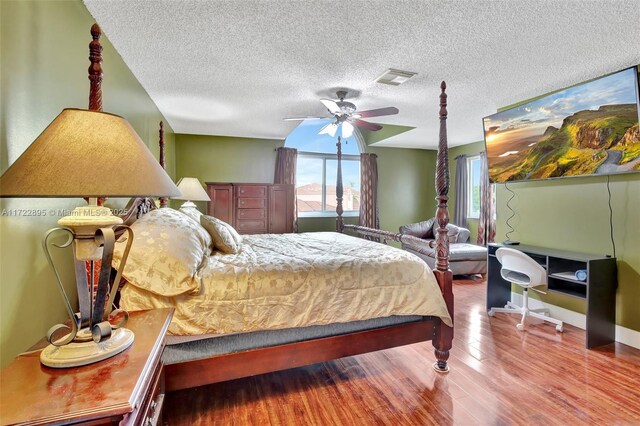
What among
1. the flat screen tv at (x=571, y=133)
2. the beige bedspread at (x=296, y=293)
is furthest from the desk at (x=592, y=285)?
the beige bedspread at (x=296, y=293)

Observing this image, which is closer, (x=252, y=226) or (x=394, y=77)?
(x=394, y=77)

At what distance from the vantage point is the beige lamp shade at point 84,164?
84 cm

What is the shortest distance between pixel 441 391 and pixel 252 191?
13.4 ft

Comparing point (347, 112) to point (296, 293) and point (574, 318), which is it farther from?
point (574, 318)

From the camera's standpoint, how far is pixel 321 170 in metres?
6.49

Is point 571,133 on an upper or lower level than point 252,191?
upper

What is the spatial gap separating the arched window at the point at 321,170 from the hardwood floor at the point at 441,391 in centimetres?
408

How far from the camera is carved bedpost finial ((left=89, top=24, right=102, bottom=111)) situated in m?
1.24

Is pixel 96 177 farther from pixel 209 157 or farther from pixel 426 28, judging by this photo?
pixel 209 157

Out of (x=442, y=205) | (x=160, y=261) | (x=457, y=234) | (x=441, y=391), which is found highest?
(x=442, y=205)

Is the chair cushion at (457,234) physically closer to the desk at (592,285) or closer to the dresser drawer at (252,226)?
the desk at (592,285)

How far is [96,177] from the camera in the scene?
874 mm

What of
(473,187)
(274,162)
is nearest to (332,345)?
(274,162)

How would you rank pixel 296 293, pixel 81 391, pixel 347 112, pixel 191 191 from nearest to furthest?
pixel 81 391 < pixel 296 293 < pixel 347 112 < pixel 191 191
